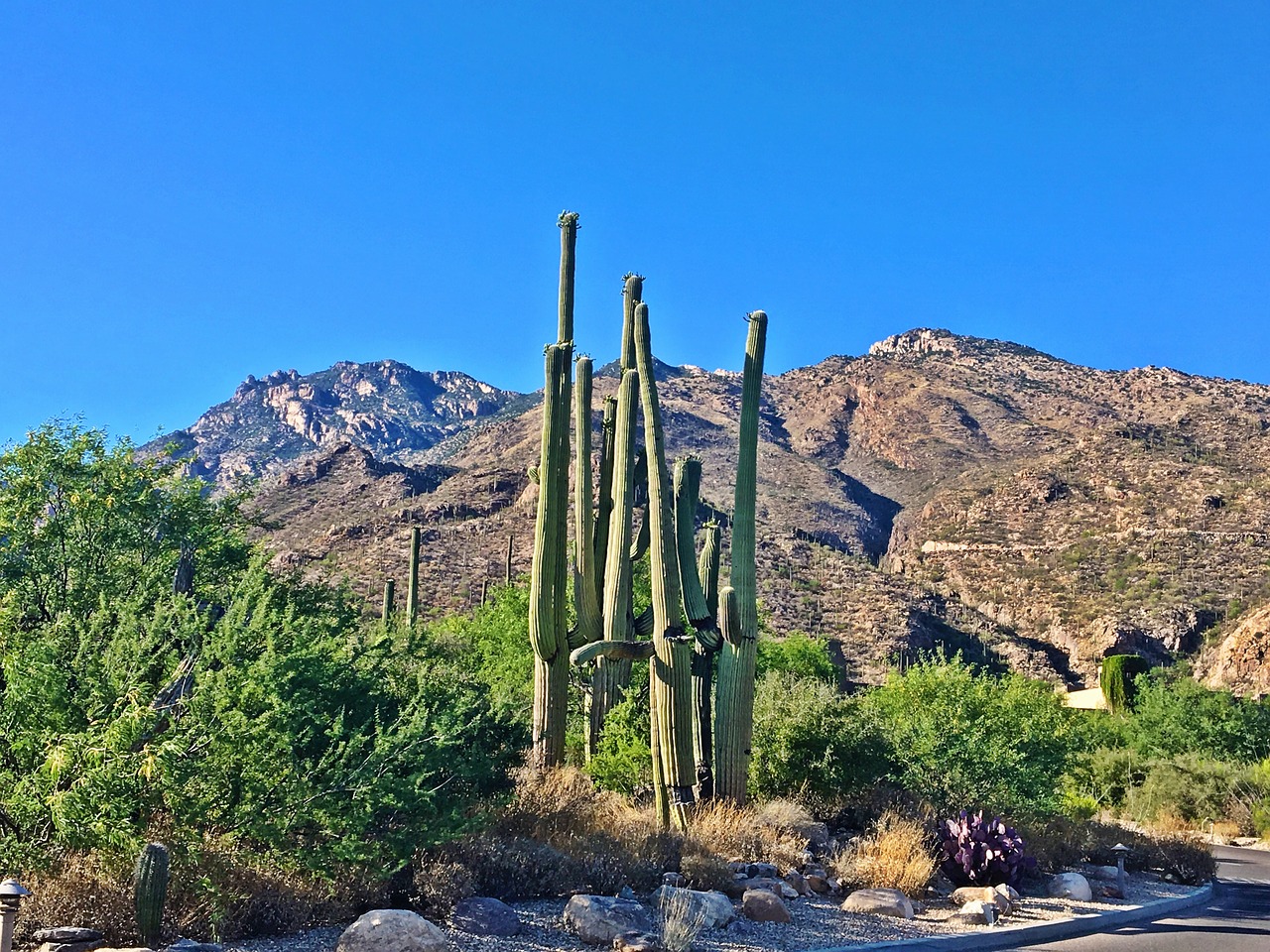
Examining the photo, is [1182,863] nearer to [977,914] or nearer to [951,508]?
[977,914]

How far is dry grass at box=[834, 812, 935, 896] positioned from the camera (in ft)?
40.5

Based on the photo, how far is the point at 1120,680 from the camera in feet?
146

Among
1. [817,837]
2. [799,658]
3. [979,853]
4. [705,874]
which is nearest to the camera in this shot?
[705,874]

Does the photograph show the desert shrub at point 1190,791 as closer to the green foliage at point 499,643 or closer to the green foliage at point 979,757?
the green foliage at point 979,757

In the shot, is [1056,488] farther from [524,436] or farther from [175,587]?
[175,587]

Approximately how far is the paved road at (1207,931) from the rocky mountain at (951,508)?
1997cm

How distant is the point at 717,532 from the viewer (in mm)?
17875

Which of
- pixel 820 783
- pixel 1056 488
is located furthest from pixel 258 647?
pixel 1056 488

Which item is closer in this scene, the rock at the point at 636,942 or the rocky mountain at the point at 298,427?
the rock at the point at 636,942

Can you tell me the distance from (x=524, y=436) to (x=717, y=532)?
84888mm

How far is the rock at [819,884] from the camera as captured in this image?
12055mm

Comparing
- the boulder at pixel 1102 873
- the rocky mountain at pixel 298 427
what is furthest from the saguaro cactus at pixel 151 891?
the rocky mountain at pixel 298 427

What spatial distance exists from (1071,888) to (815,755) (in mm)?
3820

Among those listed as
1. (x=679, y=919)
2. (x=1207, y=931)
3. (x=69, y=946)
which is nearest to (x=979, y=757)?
(x=1207, y=931)
